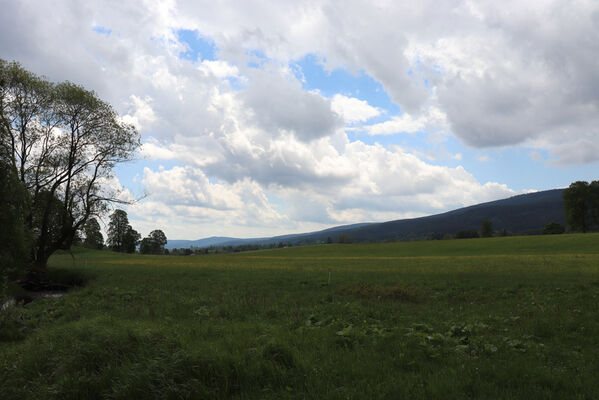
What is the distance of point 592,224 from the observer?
94.2 m

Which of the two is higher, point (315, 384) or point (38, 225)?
point (38, 225)

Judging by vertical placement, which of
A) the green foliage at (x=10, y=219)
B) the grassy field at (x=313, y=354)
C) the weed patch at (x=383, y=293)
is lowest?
the weed patch at (x=383, y=293)

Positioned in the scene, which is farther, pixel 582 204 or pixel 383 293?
pixel 582 204

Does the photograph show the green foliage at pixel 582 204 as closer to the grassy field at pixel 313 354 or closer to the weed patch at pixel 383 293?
the weed patch at pixel 383 293

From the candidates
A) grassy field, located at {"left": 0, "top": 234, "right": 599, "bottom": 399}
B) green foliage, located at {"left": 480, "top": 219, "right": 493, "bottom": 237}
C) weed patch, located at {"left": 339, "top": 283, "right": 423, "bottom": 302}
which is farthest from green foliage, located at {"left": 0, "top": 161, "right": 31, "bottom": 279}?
green foliage, located at {"left": 480, "top": 219, "right": 493, "bottom": 237}

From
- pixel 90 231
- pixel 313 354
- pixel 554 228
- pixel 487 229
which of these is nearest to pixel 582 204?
pixel 554 228

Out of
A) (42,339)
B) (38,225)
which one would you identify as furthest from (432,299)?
(38,225)

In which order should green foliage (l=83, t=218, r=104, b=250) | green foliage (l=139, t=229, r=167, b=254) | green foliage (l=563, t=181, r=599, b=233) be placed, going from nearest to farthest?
green foliage (l=83, t=218, r=104, b=250)
green foliage (l=563, t=181, r=599, b=233)
green foliage (l=139, t=229, r=167, b=254)

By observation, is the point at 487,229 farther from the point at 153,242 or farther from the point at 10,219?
the point at 10,219

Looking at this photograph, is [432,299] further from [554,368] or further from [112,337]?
[112,337]

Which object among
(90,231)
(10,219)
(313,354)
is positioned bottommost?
(313,354)

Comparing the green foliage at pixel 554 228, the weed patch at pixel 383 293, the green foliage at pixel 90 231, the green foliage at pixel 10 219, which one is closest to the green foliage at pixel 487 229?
the green foliage at pixel 554 228

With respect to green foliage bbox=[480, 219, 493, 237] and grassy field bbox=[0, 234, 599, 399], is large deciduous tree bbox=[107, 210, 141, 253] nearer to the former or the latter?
grassy field bbox=[0, 234, 599, 399]

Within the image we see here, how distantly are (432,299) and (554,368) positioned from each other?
429 inches
